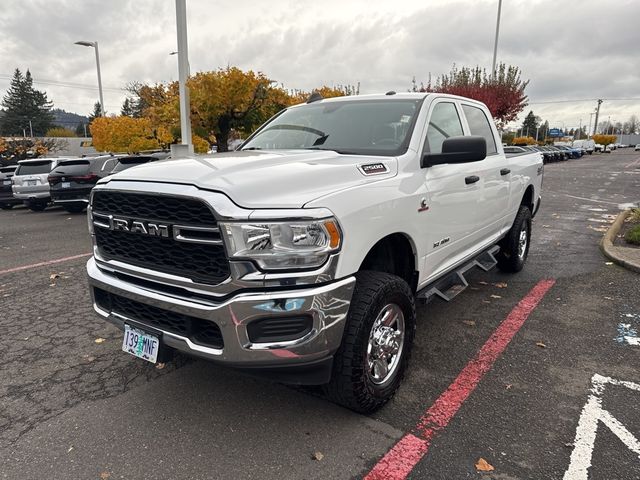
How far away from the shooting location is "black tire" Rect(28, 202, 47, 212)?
1383cm

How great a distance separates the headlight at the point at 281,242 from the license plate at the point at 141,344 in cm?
79

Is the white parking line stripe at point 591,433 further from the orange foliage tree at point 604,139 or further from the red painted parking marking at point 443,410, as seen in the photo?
the orange foliage tree at point 604,139

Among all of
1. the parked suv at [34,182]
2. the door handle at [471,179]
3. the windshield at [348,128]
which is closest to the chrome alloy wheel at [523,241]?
the door handle at [471,179]

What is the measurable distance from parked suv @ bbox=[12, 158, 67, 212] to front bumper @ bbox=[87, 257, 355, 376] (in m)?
13.2

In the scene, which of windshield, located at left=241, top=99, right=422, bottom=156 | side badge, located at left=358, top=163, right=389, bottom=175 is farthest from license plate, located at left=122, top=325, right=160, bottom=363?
windshield, located at left=241, top=99, right=422, bottom=156

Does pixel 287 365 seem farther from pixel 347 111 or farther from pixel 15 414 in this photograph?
pixel 347 111

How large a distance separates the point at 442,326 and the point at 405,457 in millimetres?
1901

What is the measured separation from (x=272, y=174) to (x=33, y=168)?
14069 millimetres

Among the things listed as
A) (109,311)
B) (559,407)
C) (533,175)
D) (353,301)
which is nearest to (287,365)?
(353,301)

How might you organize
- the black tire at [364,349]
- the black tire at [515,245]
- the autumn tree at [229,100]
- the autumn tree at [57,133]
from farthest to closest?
the autumn tree at [57,133]
the autumn tree at [229,100]
the black tire at [515,245]
the black tire at [364,349]

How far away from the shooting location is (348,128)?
145 inches

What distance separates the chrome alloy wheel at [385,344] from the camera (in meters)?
2.80

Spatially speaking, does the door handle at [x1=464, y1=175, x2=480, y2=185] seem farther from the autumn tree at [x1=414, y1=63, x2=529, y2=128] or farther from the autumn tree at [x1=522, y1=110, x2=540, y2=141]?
the autumn tree at [x1=522, y1=110, x2=540, y2=141]

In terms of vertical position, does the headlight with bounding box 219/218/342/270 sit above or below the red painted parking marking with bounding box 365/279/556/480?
above
